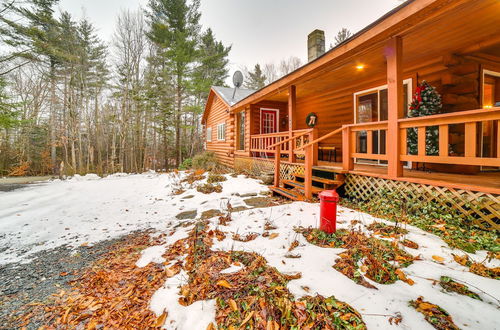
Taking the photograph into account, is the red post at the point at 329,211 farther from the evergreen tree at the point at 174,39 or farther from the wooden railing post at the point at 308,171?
the evergreen tree at the point at 174,39

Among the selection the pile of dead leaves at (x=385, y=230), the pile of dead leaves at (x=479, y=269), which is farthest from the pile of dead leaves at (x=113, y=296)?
the pile of dead leaves at (x=479, y=269)

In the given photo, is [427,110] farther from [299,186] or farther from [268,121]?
[268,121]

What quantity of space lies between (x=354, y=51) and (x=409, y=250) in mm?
3965

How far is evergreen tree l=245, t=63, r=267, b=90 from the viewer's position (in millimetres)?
26516

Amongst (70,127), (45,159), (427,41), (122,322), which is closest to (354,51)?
(427,41)

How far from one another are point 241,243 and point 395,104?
370cm

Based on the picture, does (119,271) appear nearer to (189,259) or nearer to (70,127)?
(189,259)

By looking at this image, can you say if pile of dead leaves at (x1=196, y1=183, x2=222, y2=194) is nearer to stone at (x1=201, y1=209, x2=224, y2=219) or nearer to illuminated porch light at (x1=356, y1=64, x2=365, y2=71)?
stone at (x1=201, y1=209, x2=224, y2=219)

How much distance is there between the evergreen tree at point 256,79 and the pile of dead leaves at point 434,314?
89.4ft

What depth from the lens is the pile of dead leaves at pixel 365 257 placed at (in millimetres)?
1834

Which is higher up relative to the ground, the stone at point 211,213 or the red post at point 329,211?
the red post at point 329,211

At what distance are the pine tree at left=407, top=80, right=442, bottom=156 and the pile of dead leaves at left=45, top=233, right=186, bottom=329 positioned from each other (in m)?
5.24

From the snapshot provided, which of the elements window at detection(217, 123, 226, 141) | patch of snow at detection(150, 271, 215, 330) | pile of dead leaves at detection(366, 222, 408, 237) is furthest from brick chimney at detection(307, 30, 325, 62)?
patch of snow at detection(150, 271, 215, 330)

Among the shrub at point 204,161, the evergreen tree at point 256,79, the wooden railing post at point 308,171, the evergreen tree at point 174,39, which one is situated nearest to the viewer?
the wooden railing post at point 308,171
